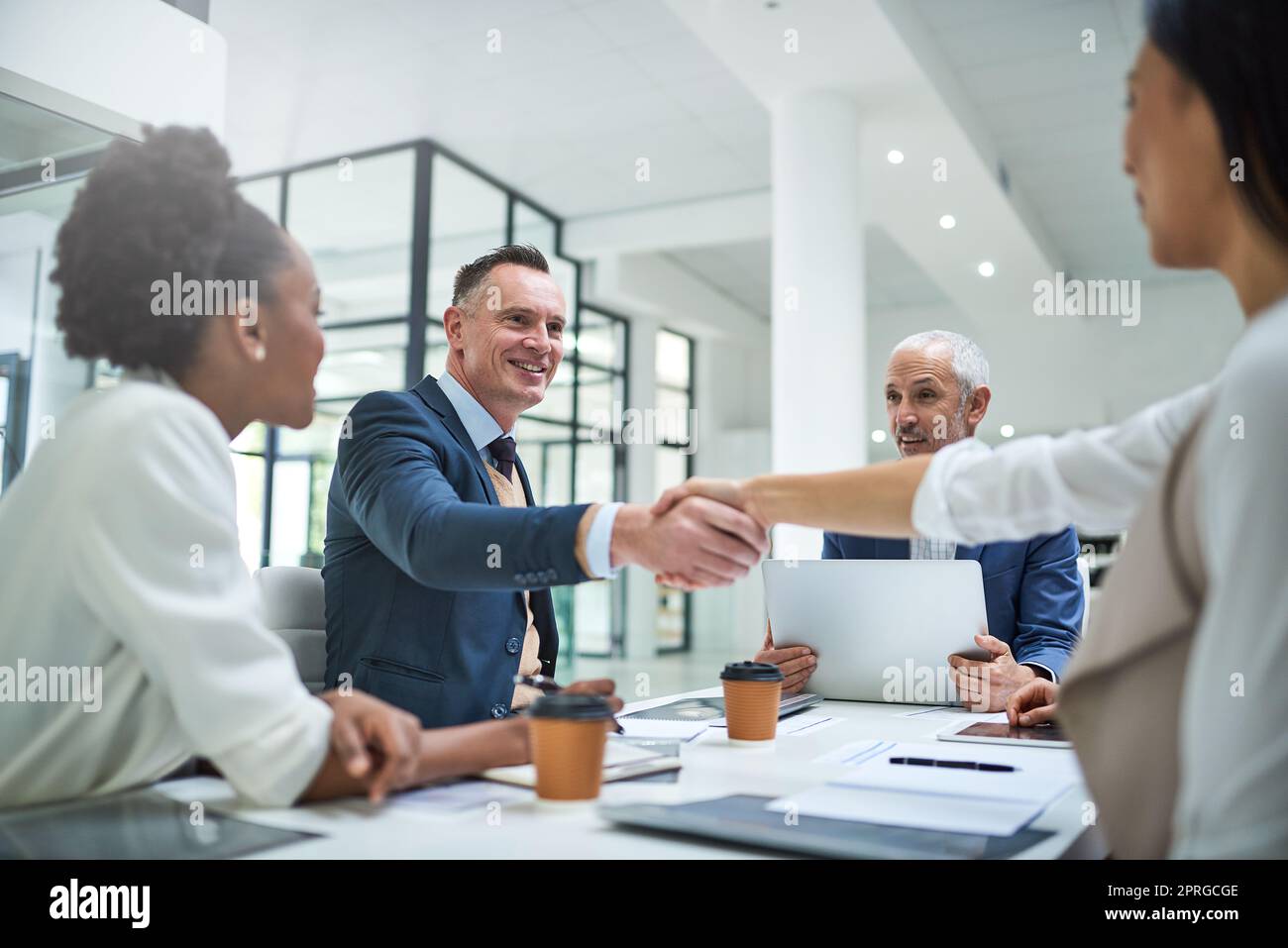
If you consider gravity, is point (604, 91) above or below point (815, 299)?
above

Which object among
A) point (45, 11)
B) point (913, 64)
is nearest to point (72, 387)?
point (45, 11)

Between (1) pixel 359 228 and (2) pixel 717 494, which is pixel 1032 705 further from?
(1) pixel 359 228

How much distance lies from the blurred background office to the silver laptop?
137 centimetres

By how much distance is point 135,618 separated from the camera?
0.89m

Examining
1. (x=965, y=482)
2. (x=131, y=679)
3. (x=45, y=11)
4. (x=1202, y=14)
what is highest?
(x=45, y=11)

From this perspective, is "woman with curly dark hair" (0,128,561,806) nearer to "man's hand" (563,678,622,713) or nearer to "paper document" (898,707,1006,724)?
"man's hand" (563,678,622,713)

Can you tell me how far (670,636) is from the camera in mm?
11953

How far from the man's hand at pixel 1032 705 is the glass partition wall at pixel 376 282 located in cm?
595

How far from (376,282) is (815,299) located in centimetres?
502

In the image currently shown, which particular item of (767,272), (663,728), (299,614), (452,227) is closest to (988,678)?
(663,728)

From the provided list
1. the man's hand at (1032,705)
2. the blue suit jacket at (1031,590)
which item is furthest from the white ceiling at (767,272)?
the man's hand at (1032,705)

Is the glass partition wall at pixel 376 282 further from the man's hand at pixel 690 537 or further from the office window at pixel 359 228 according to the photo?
the man's hand at pixel 690 537
